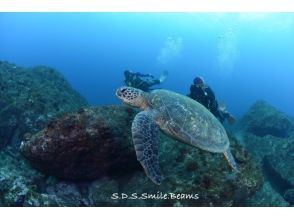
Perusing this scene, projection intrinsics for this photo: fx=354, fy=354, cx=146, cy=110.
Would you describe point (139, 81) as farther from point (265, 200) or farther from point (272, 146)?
point (265, 200)

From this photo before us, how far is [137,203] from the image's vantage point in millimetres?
3482

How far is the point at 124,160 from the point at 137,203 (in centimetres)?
53

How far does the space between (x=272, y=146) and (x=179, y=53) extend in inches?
2519

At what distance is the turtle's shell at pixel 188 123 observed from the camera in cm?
380

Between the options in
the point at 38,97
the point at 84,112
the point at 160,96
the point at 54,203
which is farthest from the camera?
the point at 38,97

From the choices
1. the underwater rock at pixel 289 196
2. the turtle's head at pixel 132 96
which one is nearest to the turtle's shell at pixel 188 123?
the turtle's head at pixel 132 96

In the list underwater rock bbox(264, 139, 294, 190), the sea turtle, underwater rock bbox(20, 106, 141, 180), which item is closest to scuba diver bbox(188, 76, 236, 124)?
underwater rock bbox(264, 139, 294, 190)

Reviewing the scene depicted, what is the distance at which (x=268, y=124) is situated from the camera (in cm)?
851

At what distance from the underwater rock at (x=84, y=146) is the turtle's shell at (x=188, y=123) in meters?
0.43

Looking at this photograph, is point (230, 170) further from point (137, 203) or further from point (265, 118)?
point (265, 118)

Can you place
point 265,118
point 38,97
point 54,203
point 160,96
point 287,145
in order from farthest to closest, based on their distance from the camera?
1. point 265,118
2. point 287,145
3. point 38,97
4. point 160,96
5. point 54,203

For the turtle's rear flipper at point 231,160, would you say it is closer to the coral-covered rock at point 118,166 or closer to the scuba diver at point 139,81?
the coral-covered rock at point 118,166

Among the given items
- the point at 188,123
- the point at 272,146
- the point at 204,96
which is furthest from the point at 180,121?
the point at 272,146
